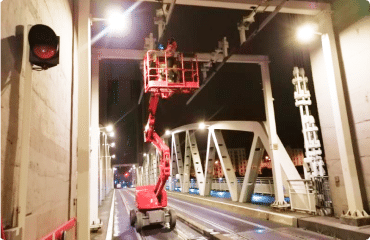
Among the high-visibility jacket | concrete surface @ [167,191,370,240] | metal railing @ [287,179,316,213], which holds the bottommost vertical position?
concrete surface @ [167,191,370,240]

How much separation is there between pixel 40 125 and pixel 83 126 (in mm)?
2134

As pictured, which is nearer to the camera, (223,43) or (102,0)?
(102,0)

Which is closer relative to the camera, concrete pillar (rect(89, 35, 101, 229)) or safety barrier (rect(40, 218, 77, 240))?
safety barrier (rect(40, 218, 77, 240))

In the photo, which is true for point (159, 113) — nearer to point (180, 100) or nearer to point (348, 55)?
point (180, 100)

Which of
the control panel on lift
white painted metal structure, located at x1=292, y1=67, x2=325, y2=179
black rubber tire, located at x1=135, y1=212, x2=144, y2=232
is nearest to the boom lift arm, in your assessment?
the control panel on lift

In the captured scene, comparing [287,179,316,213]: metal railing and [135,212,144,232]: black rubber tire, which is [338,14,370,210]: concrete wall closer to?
[287,179,316,213]: metal railing

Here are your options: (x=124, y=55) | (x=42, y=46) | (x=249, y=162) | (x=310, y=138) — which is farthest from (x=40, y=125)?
(x=249, y=162)

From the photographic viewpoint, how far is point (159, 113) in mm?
38750

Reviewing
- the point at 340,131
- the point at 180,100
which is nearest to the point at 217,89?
the point at 180,100

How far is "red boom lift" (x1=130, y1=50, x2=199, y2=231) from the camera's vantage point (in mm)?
9055

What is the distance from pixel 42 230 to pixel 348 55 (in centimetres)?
974

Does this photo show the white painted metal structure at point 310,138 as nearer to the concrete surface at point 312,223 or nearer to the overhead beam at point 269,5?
the concrete surface at point 312,223

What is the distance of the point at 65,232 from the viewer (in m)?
4.41

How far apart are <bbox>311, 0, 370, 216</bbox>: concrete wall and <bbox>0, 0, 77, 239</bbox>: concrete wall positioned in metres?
8.30
